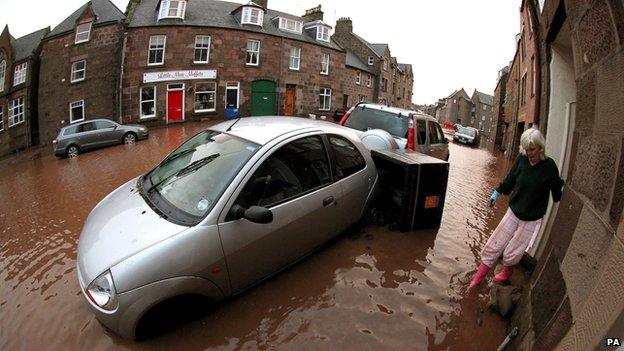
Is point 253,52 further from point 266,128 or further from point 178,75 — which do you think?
point 266,128

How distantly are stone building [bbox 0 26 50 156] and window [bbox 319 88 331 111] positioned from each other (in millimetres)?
21154

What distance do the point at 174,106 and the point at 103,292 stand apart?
21.0 m

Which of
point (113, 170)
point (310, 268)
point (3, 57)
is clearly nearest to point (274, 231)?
point (310, 268)

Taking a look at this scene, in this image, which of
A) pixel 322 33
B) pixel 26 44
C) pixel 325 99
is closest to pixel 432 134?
pixel 325 99

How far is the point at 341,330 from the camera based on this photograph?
9.82ft

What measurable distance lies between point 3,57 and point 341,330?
114 feet

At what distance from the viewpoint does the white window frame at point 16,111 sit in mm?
23625

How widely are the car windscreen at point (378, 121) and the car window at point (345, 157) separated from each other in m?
2.94

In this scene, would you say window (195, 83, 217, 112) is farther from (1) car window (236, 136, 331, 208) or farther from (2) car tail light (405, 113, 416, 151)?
(1) car window (236, 136, 331, 208)

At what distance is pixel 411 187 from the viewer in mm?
4629

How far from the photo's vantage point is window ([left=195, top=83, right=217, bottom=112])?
2194cm

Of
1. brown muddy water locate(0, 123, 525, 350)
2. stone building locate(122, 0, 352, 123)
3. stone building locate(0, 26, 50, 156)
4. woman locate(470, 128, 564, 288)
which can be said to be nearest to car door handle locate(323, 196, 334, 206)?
brown muddy water locate(0, 123, 525, 350)

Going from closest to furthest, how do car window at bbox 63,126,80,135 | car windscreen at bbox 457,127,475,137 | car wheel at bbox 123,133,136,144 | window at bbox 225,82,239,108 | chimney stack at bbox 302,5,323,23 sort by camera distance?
car window at bbox 63,126,80,135 < car wheel at bbox 123,133,136,144 < window at bbox 225,82,239,108 < car windscreen at bbox 457,127,475,137 < chimney stack at bbox 302,5,323,23

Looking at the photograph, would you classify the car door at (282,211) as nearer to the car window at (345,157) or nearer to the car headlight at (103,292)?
the car window at (345,157)
